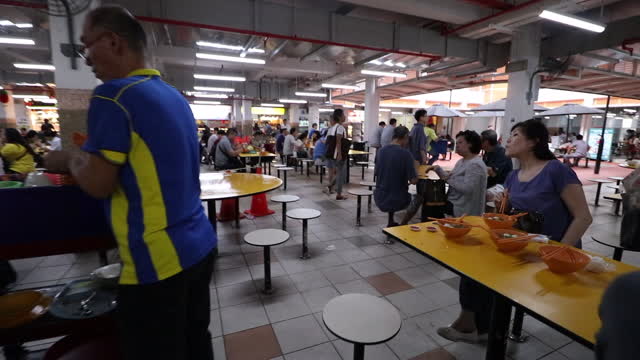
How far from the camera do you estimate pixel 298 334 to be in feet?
7.57

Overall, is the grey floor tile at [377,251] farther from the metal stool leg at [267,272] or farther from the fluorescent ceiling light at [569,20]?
the fluorescent ceiling light at [569,20]

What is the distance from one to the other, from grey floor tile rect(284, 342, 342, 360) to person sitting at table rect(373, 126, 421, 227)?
2.24 meters

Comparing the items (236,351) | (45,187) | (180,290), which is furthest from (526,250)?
(45,187)

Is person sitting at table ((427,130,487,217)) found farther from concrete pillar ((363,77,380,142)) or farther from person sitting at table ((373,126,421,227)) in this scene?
concrete pillar ((363,77,380,142))

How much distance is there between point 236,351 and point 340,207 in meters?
4.06

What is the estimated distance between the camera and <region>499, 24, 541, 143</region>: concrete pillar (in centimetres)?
672

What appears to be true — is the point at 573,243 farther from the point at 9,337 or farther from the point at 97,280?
the point at 9,337

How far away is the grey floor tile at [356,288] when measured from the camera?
293 centimetres

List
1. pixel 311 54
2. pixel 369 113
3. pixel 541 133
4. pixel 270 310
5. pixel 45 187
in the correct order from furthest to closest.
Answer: pixel 369 113 < pixel 311 54 < pixel 270 310 < pixel 541 133 < pixel 45 187

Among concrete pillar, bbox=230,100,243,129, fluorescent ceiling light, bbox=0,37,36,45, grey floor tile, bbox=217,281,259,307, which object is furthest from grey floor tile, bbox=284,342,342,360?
concrete pillar, bbox=230,100,243,129

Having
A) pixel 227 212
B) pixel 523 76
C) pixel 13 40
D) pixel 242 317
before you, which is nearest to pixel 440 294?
pixel 242 317

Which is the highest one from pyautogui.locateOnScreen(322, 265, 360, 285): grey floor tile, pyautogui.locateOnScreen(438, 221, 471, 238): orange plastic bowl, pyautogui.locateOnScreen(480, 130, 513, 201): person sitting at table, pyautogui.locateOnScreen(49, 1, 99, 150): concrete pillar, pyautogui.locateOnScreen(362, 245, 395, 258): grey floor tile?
Result: pyautogui.locateOnScreen(49, 1, 99, 150): concrete pillar

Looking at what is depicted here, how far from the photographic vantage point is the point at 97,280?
1.69 meters

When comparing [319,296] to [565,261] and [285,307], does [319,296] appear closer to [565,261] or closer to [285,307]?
[285,307]
